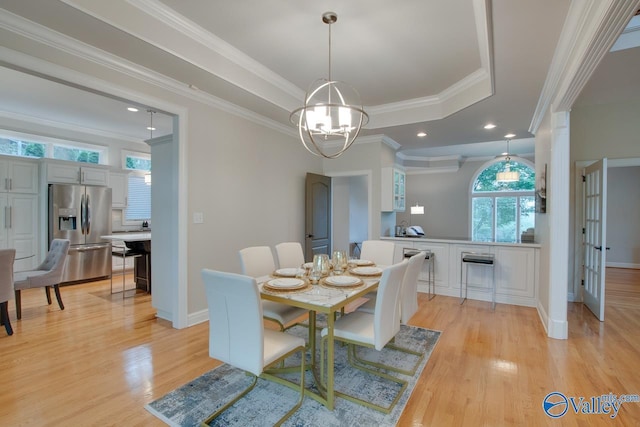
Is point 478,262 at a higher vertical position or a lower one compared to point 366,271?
lower

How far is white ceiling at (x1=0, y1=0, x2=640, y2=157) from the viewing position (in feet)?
7.27

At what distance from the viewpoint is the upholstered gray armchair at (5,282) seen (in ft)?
9.87

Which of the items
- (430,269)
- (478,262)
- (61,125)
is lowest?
(430,269)

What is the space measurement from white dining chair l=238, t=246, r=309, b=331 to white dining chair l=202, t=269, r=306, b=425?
589mm

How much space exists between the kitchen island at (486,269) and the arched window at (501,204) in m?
4.06

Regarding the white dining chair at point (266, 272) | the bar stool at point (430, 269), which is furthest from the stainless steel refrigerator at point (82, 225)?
the bar stool at point (430, 269)

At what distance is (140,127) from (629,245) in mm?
10477

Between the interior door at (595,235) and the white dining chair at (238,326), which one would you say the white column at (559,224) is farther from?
the white dining chair at (238,326)

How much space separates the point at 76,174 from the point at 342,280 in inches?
216

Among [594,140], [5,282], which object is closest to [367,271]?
[5,282]

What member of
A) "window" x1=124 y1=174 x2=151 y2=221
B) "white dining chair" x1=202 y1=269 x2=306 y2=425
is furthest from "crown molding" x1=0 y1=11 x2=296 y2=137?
"window" x1=124 y1=174 x2=151 y2=221

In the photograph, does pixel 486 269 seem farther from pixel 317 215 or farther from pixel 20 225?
pixel 20 225

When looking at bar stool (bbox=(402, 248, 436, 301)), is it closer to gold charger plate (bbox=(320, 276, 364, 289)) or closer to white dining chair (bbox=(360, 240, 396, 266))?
white dining chair (bbox=(360, 240, 396, 266))

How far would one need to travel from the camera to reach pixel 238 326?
173 cm
